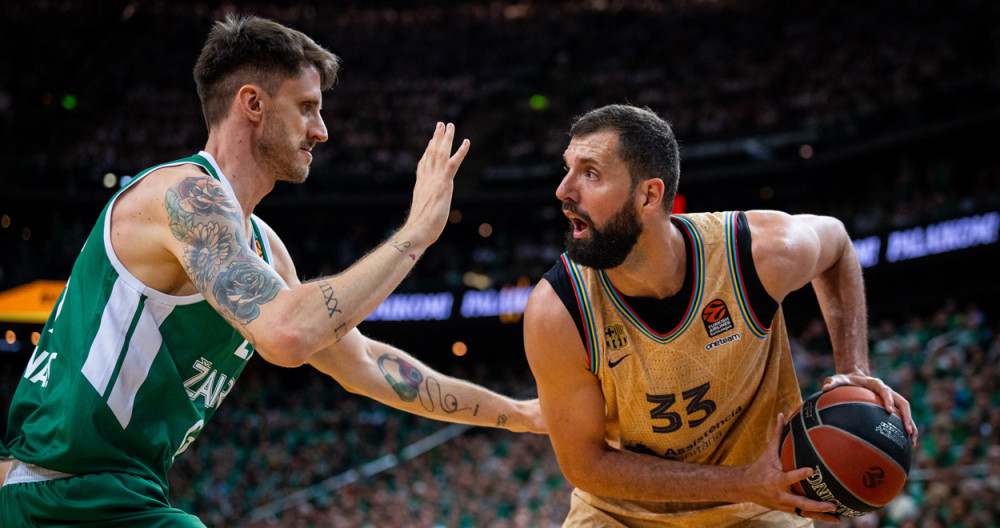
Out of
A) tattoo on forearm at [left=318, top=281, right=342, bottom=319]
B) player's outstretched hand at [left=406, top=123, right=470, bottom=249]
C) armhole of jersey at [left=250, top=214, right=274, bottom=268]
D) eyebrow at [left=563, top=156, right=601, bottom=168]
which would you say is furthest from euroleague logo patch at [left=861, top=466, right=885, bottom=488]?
armhole of jersey at [left=250, top=214, right=274, bottom=268]

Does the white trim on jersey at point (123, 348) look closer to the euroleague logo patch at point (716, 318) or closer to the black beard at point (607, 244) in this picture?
the black beard at point (607, 244)

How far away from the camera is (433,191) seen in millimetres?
3008

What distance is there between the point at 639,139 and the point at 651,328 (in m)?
0.82

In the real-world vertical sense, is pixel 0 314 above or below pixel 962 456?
below

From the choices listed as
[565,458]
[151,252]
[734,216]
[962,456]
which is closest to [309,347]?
[151,252]

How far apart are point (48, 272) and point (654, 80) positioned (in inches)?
666

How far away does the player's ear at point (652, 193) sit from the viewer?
3.65 meters

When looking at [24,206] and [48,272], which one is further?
[24,206]

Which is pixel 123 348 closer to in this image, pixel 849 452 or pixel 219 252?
pixel 219 252

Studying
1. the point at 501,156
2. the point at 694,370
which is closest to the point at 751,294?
the point at 694,370

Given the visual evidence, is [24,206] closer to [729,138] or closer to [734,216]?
[729,138]

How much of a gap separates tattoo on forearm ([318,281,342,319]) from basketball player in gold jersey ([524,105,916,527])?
3.70 feet

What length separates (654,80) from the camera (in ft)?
80.8

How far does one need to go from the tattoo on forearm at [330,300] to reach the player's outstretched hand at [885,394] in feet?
7.02
